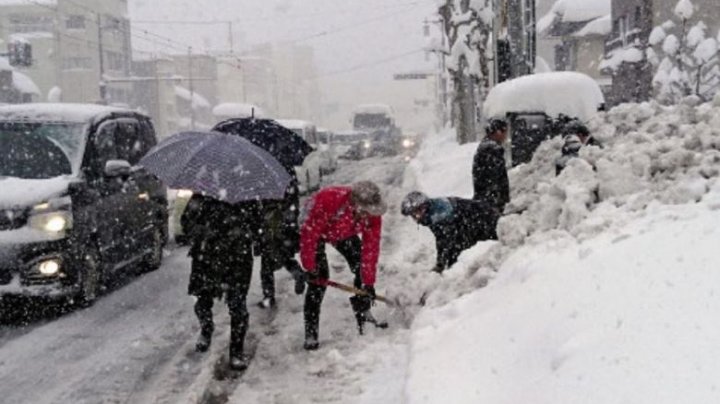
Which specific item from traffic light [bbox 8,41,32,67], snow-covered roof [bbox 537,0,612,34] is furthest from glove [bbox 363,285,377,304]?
snow-covered roof [bbox 537,0,612,34]

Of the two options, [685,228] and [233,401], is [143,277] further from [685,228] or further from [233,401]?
[685,228]

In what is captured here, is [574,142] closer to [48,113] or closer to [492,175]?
[492,175]

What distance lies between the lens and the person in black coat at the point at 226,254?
6281 mm

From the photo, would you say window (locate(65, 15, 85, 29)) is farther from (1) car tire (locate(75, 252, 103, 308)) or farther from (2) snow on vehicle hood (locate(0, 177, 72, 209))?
(2) snow on vehicle hood (locate(0, 177, 72, 209))

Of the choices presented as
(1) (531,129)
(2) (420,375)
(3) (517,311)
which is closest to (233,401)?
(2) (420,375)

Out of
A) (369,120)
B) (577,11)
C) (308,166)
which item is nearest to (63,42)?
(369,120)

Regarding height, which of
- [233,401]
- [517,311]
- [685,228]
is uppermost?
[685,228]

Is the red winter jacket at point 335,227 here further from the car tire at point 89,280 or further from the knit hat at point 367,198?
the car tire at point 89,280

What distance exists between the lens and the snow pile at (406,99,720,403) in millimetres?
3342

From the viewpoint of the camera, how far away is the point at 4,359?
6.49 m

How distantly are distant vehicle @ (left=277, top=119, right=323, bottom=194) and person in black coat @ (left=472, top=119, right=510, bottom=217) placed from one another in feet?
37.0

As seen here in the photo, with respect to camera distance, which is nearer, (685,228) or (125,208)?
(685,228)

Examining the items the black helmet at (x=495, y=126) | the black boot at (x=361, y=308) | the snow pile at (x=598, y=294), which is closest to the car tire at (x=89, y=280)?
the black boot at (x=361, y=308)

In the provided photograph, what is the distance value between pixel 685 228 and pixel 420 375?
1.74 m
